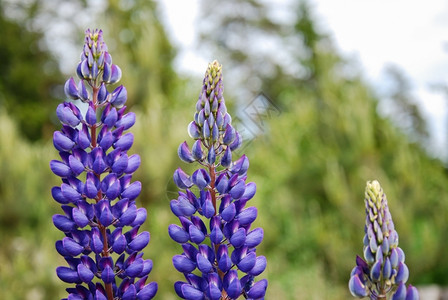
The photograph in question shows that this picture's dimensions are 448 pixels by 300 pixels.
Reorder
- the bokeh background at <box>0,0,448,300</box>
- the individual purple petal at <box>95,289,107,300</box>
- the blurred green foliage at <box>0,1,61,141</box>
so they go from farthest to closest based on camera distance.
A: the blurred green foliage at <box>0,1,61,141</box> < the bokeh background at <box>0,0,448,300</box> < the individual purple petal at <box>95,289,107,300</box>

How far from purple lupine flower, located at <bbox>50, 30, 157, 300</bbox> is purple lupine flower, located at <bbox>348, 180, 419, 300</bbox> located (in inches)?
14.4

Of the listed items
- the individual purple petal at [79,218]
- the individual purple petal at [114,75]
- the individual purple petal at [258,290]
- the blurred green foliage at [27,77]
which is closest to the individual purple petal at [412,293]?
the individual purple petal at [258,290]

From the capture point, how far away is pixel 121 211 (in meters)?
0.98

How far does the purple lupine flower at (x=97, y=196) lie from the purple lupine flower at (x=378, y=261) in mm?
367

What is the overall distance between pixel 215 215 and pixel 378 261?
0.96ft

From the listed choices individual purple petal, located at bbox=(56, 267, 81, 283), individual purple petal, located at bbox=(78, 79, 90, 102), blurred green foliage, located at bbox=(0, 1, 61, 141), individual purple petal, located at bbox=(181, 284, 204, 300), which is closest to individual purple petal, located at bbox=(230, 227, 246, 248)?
individual purple petal, located at bbox=(181, 284, 204, 300)

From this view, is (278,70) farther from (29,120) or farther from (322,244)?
(322,244)

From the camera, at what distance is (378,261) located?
79 centimetres

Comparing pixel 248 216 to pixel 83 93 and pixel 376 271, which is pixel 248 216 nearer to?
pixel 376 271

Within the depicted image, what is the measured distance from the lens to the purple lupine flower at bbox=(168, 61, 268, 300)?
2.92 ft

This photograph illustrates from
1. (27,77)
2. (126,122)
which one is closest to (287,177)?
(126,122)

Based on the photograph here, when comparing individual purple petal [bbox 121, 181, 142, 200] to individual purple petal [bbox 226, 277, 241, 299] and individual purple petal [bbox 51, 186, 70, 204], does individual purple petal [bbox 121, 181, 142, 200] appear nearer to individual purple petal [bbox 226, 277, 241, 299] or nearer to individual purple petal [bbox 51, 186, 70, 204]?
individual purple petal [bbox 51, 186, 70, 204]

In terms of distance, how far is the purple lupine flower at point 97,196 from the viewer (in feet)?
3.03

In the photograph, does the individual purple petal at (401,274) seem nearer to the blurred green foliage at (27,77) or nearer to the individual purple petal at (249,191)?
the individual purple petal at (249,191)
